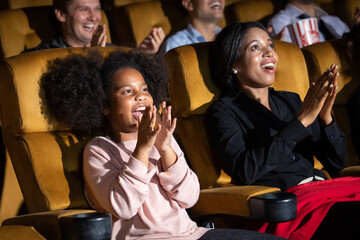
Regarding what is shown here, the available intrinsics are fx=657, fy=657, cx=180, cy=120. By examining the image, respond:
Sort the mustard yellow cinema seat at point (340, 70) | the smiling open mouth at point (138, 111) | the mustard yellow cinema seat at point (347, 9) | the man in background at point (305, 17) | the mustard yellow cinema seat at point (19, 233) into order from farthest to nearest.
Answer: the mustard yellow cinema seat at point (347, 9), the man in background at point (305, 17), the mustard yellow cinema seat at point (340, 70), the smiling open mouth at point (138, 111), the mustard yellow cinema seat at point (19, 233)

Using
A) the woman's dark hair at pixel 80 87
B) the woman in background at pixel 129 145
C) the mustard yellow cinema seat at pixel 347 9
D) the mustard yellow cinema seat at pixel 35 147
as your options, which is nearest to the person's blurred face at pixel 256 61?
the woman in background at pixel 129 145

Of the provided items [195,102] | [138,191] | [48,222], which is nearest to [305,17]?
[195,102]

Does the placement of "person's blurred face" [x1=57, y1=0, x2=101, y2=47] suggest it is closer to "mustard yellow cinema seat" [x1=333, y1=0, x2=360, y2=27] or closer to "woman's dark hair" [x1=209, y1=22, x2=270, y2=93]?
"woman's dark hair" [x1=209, y1=22, x2=270, y2=93]

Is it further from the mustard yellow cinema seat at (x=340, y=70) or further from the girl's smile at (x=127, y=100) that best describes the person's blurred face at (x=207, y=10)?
the girl's smile at (x=127, y=100)

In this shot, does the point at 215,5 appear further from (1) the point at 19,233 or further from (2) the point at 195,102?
(1) the point at 19,233

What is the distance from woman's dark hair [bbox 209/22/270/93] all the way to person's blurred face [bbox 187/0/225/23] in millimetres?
1142

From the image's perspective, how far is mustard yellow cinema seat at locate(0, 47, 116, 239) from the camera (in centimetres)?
192

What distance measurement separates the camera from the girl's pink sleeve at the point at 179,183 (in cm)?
179

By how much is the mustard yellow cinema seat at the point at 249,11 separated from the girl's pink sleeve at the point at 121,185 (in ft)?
7.38

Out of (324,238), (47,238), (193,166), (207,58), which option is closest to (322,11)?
(207,58)

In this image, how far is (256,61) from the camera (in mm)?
2311

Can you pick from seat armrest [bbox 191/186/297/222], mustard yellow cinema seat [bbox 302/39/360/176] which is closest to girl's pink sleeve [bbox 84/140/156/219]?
seat armrest [bbox 191/186/297/222]

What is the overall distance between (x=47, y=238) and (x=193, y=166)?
70 centimetres

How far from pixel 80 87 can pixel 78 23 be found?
130cm
